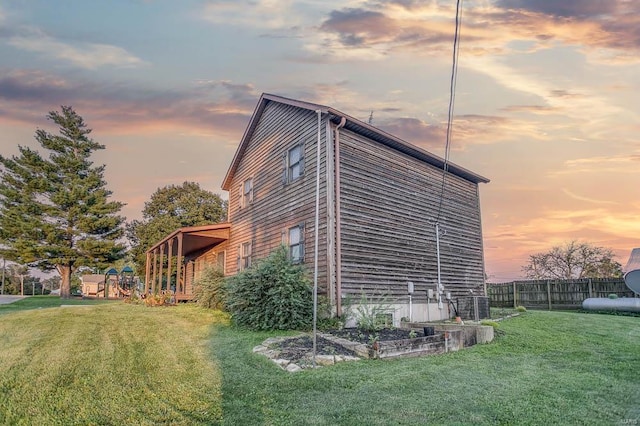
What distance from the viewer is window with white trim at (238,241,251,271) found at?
50.2 feet

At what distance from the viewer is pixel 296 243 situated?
12133 mm

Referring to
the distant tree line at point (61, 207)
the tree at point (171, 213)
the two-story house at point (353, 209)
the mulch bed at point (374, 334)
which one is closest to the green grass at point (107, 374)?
the mulch bed at point (374, 334)

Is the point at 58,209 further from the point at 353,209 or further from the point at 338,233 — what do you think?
the point at 338,233

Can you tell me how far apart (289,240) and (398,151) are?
4545mm

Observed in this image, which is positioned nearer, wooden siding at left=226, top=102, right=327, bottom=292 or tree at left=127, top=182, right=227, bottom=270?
wooden siding at left=226, top=102, right=327, bottom=292

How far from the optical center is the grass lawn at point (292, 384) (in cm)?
404

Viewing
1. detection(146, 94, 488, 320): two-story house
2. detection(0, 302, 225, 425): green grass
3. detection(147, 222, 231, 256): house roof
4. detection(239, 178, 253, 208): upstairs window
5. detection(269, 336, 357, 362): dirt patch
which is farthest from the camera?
detection(147, 222, 231, 256): house roof

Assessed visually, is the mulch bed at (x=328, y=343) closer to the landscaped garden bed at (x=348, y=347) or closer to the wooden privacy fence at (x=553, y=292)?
the landscaped garden bed at (x=348, y=347)

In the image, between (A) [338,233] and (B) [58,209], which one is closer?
(A) [338,233]

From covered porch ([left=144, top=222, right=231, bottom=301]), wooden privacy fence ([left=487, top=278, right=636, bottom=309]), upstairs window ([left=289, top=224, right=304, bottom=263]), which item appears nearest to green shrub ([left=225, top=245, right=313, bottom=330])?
upstairs window ([left=289, top=224, right=304, bottom=263])

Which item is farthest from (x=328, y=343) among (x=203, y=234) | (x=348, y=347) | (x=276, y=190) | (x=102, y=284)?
(x=102, y=284)

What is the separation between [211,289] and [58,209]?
64.6 feet

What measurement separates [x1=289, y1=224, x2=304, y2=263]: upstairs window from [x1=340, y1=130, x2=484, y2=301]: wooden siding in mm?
1608

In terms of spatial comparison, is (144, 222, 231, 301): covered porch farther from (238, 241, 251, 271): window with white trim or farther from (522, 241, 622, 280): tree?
(522, 241, 622, 280): tree
